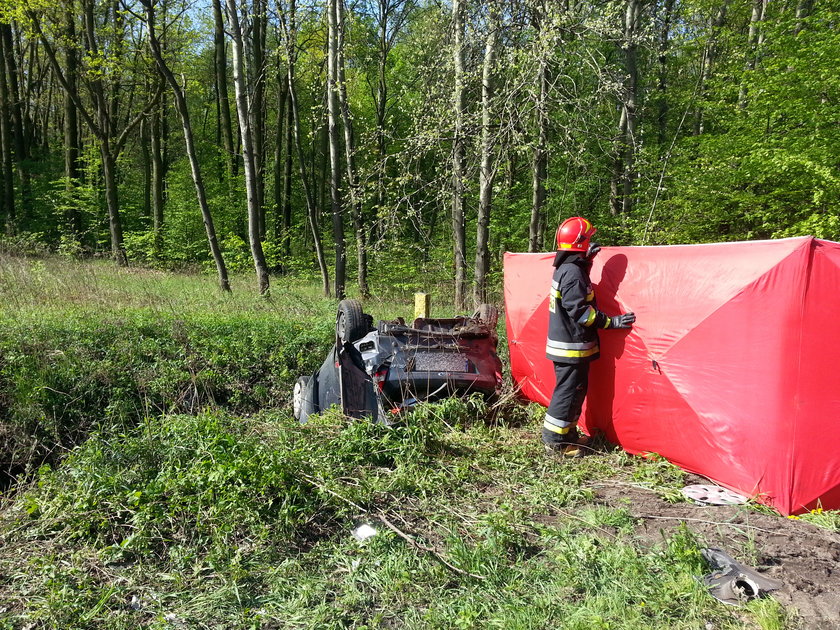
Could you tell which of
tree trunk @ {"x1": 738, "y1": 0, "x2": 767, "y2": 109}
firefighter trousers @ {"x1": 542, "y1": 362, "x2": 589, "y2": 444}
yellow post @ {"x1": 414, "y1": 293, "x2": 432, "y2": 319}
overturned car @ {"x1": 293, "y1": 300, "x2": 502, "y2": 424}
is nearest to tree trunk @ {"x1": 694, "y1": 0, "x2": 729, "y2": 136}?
tree trunk @ {"x1": 738, "y1": 0, "x2": 767, "y2": 109}

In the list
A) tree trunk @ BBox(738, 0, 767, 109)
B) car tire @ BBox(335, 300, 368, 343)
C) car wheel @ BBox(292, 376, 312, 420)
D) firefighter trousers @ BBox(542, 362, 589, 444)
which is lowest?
car wheel @ BBox(292, 376, 312, 420)

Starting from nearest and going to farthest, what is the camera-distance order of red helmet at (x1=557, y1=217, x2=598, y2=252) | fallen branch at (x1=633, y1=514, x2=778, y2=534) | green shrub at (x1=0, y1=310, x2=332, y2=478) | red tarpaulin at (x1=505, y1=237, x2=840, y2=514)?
fallen branch at (x1=633, y1=514, x2=778, y2=534) → red tarpaulin at (x1=505, y1=237, x2=840, y2=514) → red helmet at (x1=557, y1=217, x2=598, y2=252) → green shrub at (x1=0, y1=310, x2=332, y2=478)

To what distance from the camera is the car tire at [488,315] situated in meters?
5.77

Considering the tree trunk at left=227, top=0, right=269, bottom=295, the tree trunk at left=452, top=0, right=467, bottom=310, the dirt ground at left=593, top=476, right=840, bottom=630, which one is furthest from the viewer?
the tree trunk at left=227, top=0, right=269, bottom=295

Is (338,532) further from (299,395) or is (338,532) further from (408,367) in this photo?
(299,395)

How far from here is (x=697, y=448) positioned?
3953 mm

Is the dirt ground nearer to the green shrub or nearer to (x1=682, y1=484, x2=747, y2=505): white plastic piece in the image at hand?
(x1=682, y1=484, x2=747, y2=505): white plastic piece

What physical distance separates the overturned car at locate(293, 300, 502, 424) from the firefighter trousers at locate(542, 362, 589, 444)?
785mm

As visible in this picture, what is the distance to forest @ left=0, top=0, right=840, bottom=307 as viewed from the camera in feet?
26.7

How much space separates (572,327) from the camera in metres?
4.50

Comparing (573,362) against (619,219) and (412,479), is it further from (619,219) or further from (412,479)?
(619,219)

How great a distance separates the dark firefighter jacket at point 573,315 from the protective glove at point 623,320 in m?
0.06

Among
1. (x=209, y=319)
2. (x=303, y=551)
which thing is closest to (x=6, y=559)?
(x=303, y=551)

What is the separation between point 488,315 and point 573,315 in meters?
1.63
